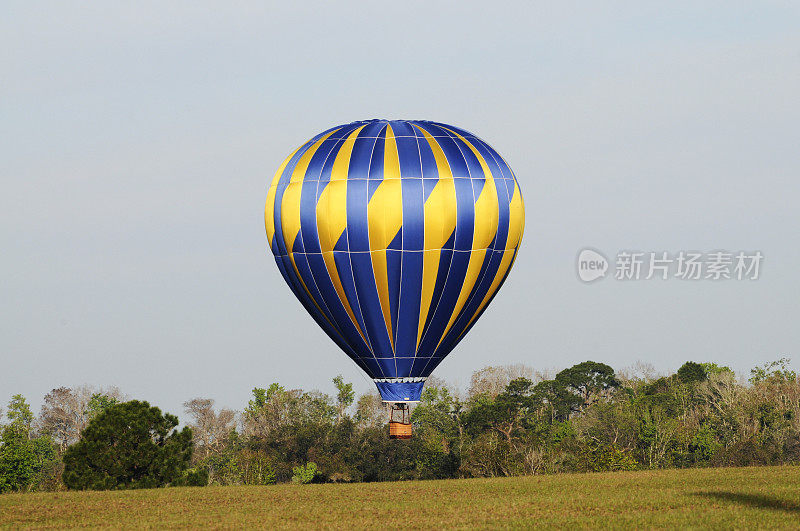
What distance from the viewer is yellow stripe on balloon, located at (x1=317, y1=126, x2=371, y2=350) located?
4091 centimetres

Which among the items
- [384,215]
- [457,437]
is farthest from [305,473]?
[384,215]

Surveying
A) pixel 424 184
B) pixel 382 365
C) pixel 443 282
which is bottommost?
pixel 382 365

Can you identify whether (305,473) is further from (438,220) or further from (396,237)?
(438,220)

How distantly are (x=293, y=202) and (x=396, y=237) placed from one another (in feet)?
14.3

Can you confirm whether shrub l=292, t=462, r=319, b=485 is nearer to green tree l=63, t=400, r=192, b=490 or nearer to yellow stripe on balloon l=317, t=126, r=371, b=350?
green tree l=63, t=400, r=192, b=490

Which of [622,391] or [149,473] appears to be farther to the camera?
[622,391]

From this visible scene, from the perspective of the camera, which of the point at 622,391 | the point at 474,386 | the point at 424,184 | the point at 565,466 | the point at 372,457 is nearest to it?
the point at 424,184

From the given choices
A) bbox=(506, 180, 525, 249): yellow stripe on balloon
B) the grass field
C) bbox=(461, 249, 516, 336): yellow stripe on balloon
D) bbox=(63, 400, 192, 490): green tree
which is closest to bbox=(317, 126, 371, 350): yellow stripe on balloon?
bbox=(461, 249, 516, 336): yellow stripe on balloon

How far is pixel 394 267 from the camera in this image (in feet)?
134

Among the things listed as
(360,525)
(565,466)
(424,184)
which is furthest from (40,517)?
(565,466)

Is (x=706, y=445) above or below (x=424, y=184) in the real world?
below

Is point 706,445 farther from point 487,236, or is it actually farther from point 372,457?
point 487,236

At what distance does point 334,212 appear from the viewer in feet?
134

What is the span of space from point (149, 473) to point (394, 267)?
18310 mm
